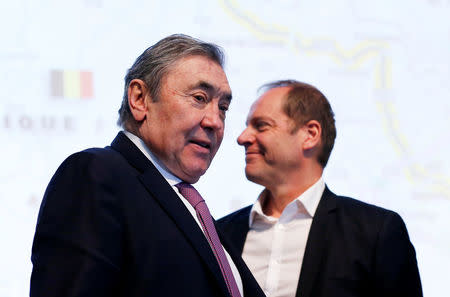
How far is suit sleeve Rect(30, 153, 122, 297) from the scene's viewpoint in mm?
1265

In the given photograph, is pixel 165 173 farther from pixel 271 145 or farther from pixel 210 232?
pixel 271 145

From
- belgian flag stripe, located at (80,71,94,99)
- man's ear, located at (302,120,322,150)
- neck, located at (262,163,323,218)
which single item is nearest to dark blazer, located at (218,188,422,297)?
neck, located at (262,163,323,218)

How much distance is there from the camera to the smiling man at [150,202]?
1302 mm

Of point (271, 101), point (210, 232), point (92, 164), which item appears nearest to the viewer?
point (92, 164)

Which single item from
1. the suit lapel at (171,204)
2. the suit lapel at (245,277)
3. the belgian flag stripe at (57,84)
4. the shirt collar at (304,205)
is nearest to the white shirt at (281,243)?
the shirt collar at (304,205)

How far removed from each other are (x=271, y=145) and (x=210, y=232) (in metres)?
0.98

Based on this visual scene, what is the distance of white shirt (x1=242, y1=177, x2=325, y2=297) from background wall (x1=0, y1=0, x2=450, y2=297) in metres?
0.66

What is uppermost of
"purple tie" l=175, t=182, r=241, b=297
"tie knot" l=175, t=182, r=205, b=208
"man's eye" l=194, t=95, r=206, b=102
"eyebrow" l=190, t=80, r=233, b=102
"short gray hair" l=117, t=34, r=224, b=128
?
"short gray hair" l=117, t=34, r=224, b=128

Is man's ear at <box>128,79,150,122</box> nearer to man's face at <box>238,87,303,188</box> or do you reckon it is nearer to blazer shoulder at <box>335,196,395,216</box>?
man's face at <box>238,87,303,188</box>

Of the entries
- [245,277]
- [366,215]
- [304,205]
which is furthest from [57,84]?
[245,277]

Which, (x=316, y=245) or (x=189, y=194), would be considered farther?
(x=316, y=245)

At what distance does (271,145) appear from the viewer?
101 inches

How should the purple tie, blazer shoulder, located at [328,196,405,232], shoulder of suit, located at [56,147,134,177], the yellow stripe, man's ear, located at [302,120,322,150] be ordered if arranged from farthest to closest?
the yellow stripe
man's ear, located at [302,120,322,150]
blazer shoulder, located at [328,196,405,232]
the purple tie
shoulder of suit, located at [56,147,134,177]

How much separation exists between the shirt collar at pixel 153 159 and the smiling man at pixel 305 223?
804mm
